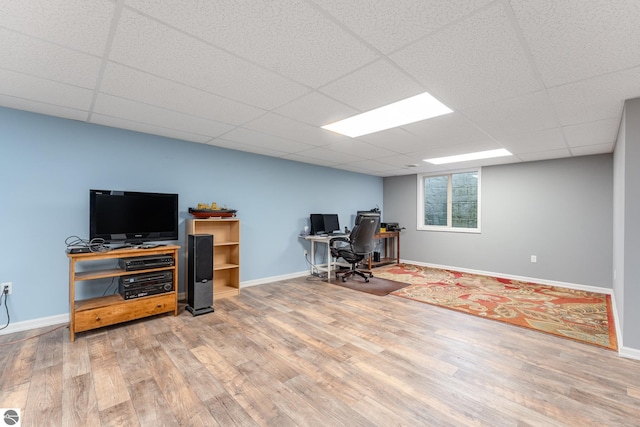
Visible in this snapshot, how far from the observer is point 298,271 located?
5168 millimetres

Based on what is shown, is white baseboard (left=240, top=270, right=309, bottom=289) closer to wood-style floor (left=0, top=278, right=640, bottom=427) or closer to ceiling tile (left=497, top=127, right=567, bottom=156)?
wood-style floor (left=0, top=278, right=640, bottom=427)

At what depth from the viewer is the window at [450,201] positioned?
568cm

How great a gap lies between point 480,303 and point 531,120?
2.32 m

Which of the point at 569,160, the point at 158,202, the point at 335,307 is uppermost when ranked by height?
the point at 569,160

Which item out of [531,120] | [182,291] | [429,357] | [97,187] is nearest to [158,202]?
[97,187]

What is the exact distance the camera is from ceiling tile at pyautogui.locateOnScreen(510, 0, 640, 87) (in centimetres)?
128

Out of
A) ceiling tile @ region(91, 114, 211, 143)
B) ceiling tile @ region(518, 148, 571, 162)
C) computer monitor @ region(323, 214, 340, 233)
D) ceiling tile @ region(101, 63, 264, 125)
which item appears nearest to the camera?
ceiling tile @ region(101, 63, 264, 125)

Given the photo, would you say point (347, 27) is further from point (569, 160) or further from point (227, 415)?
point (569, 160)

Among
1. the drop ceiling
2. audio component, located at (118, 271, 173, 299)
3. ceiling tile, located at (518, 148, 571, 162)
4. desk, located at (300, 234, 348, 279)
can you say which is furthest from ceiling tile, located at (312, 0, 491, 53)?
ceiling tile, located at (518, 148, 571, 162)

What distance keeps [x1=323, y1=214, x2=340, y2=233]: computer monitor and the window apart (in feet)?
6.96

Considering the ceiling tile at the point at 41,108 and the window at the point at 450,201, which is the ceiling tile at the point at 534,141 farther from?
the ceiling tile at the point at 41,108

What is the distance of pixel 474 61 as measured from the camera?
177 centimetres

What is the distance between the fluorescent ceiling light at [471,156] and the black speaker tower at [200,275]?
3.88m

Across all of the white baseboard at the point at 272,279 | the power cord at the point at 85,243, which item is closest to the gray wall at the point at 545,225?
the white baseboard at the point at 272,279
